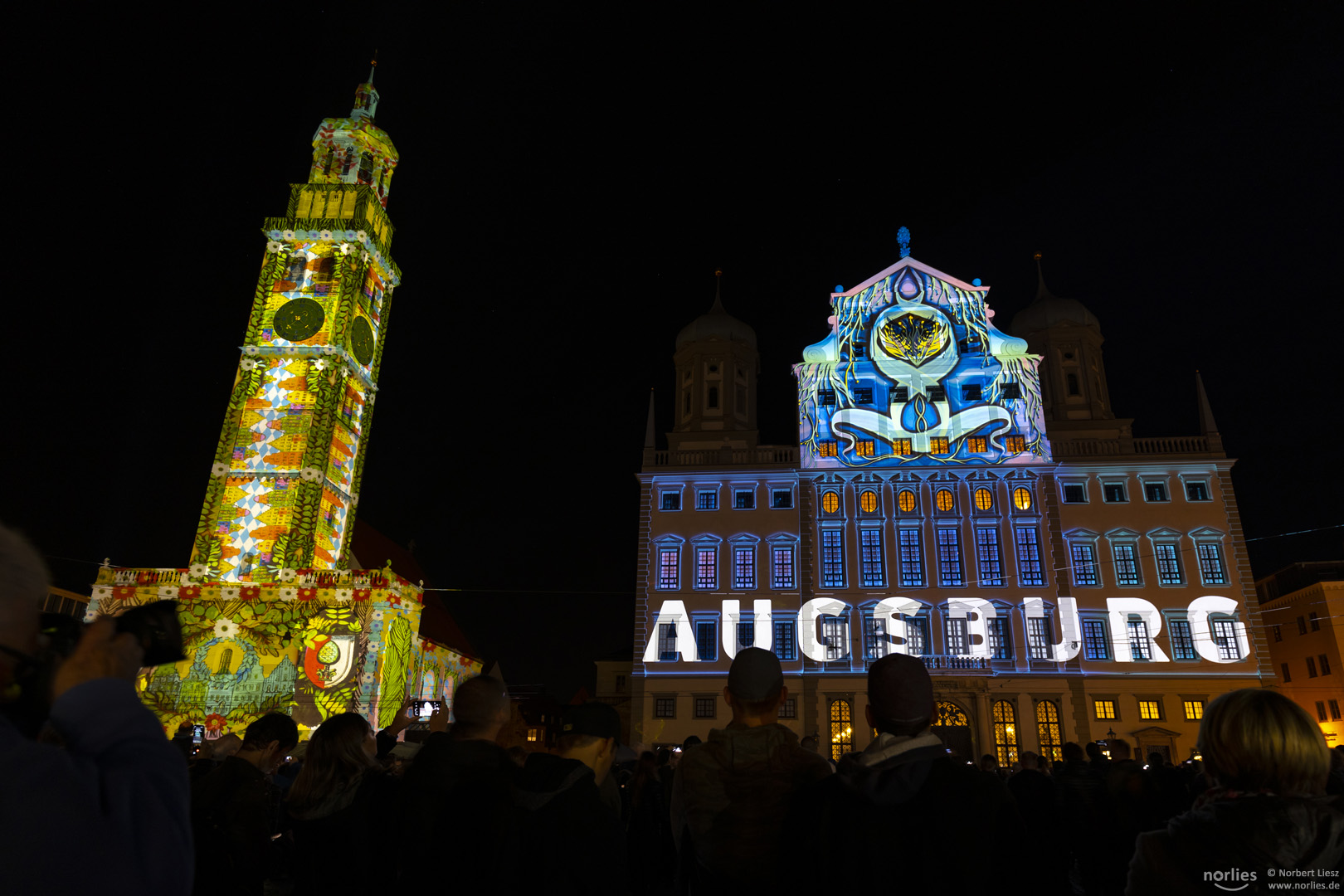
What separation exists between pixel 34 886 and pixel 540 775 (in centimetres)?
236

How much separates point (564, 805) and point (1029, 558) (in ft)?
118

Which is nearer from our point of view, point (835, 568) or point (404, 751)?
point (404, 751)

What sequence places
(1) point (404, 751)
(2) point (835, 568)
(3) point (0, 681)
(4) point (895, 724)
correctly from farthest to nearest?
1. (2) point (835, 568)
2. (1) point (404, 751)
3. (4) point (895, 724)
4. (3) point (0, 681)

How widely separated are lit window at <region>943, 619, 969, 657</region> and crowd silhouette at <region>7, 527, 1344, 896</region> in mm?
30458

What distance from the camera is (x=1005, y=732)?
110ft

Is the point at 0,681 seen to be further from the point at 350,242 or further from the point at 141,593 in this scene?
the point at 350,242

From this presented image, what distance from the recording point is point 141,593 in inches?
1361

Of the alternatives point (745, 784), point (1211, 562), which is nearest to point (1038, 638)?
point (1211, 562)

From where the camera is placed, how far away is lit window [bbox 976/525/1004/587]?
3550cm

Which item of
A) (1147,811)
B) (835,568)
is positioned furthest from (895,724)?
(835,568)

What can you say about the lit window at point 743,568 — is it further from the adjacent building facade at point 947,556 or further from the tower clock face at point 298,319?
the tower clock face at point 298,319

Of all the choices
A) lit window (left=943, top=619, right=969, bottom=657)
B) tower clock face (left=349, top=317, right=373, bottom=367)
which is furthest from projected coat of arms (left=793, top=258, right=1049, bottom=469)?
tower clock face (left=349, top=317, right=373, bottom=367)

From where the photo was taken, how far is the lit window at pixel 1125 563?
34969 mm

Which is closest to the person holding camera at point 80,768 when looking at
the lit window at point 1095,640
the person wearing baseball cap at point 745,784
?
the person wearing baseball cap at point 745,784
